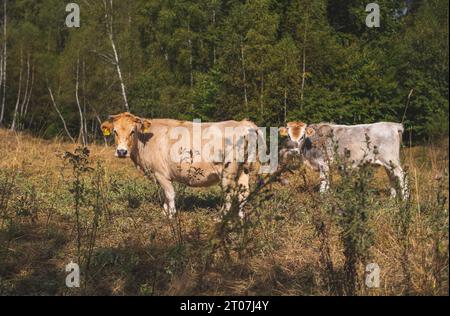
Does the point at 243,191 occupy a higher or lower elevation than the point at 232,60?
lower

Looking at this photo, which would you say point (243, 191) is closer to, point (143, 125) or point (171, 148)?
point (171, 148)

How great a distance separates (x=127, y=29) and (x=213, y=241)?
25586 mm

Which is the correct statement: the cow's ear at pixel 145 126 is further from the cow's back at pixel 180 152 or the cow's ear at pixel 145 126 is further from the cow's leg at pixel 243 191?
the cow's leg at pixel 243 191

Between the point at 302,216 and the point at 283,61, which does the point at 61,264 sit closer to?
the point at 302,216

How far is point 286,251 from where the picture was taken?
519cm

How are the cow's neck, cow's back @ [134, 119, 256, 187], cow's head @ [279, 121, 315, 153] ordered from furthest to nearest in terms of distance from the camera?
1. cow's head @ [279, 121, 315, 153]
2. the cow's neck
3. cow's back @ [134, 119, 256, 187]

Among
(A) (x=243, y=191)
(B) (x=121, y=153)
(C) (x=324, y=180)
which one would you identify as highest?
(B) (x=121, y=153)

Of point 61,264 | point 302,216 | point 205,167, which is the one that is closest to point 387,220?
point 302,216

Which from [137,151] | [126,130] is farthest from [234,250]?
[137,151]

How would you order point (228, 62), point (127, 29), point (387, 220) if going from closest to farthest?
1. point (387, 220)
2. point (228, 62)
3. point (127, 29)

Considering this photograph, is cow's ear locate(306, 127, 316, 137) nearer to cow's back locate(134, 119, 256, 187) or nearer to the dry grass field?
cow's back locate(134, 119, 256, 187)

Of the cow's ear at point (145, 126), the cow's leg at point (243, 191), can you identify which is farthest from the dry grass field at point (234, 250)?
the cow's ear at point (145, 126)

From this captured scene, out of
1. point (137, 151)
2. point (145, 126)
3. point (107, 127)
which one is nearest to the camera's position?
point (145, 126)

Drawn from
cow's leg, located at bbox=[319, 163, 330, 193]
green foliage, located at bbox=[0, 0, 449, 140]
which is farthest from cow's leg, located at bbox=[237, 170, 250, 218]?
green foliage, located at bbox=[0, 0, 449, 140]
